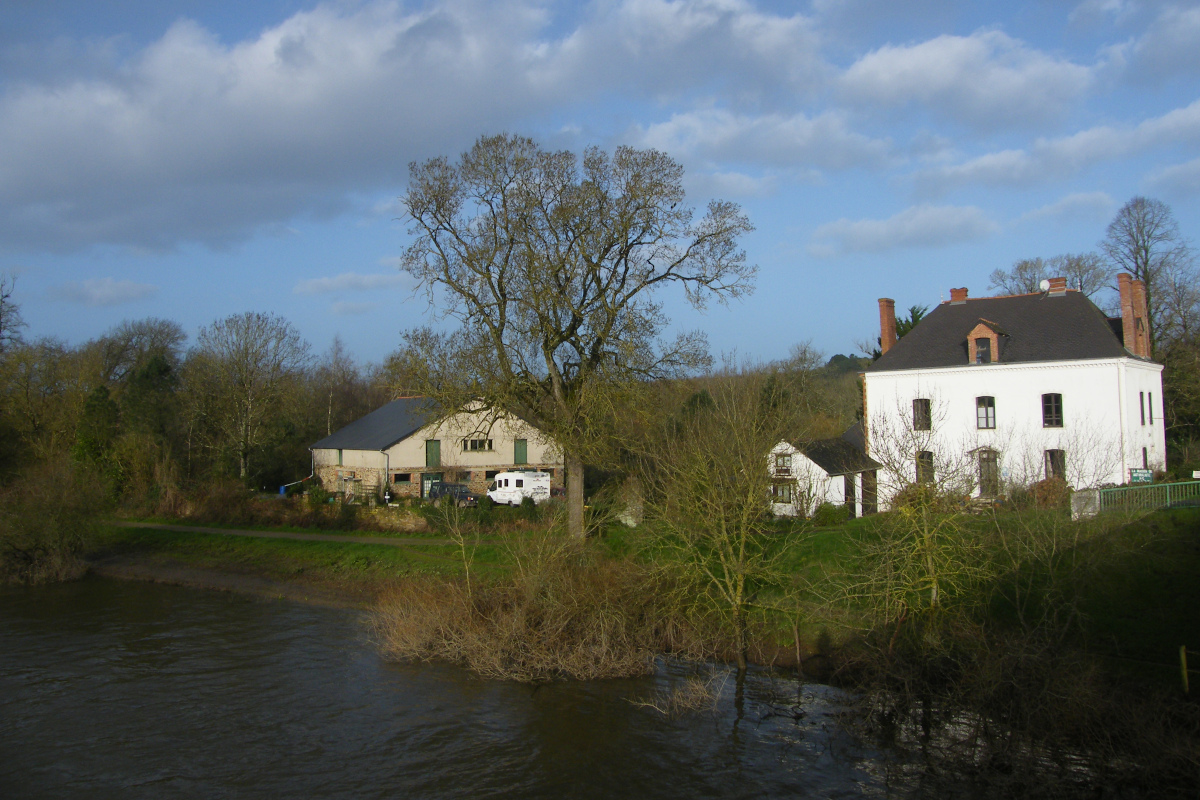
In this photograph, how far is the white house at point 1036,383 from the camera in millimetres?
27859

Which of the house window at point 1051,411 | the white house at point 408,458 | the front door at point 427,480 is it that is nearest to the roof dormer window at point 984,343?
the house window at point 1051,411

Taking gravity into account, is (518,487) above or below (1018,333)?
below

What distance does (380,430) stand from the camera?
1640 inches

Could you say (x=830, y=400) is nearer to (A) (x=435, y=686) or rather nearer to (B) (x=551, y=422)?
(B) (x=551, y=422)

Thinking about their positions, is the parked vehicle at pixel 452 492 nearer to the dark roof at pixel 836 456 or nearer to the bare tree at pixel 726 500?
the dark roof at pixel 836 456

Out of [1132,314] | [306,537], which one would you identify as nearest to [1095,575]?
[1132,314]

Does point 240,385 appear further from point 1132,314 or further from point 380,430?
point 1132,314

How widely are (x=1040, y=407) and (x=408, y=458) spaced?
27385mm

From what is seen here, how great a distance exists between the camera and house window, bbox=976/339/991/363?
30.7 metres

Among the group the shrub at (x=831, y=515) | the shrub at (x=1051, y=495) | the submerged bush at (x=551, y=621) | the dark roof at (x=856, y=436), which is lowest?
the submerged bush at (x=551, y=621)

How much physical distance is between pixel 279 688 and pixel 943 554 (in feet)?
37.5

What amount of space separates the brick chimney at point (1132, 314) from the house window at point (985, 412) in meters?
5.22

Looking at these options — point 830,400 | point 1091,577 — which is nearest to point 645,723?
point 1091,577

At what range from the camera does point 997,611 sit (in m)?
14.6
